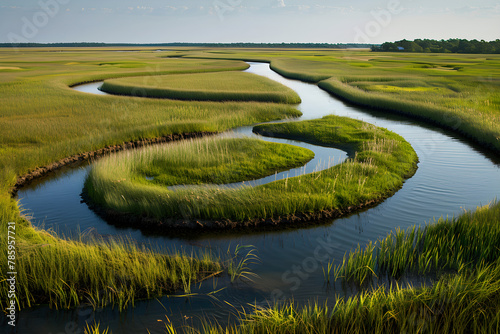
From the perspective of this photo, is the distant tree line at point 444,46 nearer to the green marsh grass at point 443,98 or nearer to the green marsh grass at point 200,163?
the green marsh grass at point 443,98

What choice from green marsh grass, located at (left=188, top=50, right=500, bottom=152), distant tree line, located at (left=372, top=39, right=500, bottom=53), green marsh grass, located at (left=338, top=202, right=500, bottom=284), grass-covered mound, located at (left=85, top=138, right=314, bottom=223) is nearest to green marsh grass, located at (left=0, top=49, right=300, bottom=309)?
grass-covered mound, located at (left=85, top=138, right=314, bottom=223)

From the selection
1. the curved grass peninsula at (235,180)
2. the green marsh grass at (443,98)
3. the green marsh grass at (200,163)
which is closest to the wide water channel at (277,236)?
the curved grass peninsula at (235,180)

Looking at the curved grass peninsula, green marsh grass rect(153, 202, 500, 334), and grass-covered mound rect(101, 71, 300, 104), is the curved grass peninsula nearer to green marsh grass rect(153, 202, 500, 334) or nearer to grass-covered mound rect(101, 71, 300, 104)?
green marsh grass rect(153, 202, 500, 334)

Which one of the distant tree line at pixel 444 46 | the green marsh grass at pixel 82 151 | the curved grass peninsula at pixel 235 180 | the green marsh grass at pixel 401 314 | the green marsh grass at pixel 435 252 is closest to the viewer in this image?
the green marsh grass at pixel 401 314

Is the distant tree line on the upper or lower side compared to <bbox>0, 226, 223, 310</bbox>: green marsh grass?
upper

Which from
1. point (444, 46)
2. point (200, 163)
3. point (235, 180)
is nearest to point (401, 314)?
point (235, 180)

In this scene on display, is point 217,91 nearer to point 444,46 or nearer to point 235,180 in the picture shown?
point 235,180

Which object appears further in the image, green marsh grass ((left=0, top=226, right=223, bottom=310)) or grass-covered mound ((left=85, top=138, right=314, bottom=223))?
grass-covered mound ((left=85, top=138, right=314, bottom=223))
